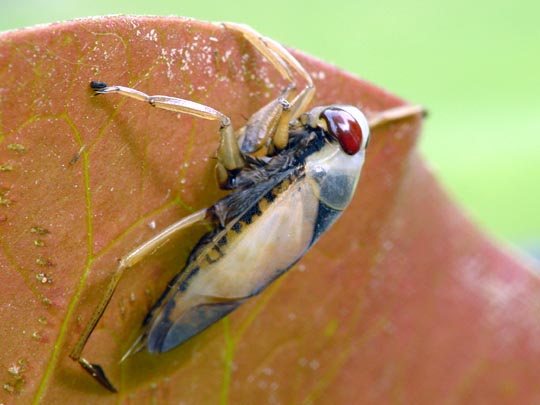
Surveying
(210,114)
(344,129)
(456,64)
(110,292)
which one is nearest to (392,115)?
(344,129)

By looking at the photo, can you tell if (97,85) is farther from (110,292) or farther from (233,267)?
(233,267)

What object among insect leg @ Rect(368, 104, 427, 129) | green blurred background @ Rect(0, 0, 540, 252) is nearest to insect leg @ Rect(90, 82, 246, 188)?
insect leg @ Rect(368, 104, 427, 129)

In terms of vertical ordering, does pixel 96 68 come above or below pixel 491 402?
above

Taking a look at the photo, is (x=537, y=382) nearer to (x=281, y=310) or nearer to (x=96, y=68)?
(x=281, y=310)

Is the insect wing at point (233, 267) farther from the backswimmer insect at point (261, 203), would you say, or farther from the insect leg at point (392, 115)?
the insect leg at point (392, 115)

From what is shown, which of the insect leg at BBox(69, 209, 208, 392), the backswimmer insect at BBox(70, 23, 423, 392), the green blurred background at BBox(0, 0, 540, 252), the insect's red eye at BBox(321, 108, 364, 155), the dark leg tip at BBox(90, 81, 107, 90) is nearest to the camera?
the dark leg tip at BBox(90, 81, 107, 90)

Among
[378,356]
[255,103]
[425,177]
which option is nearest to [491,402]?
[378,356]

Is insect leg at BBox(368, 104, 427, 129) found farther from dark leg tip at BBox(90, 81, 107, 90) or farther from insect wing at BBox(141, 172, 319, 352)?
dark leg tip at BBox(90, 81, 107, 90)
